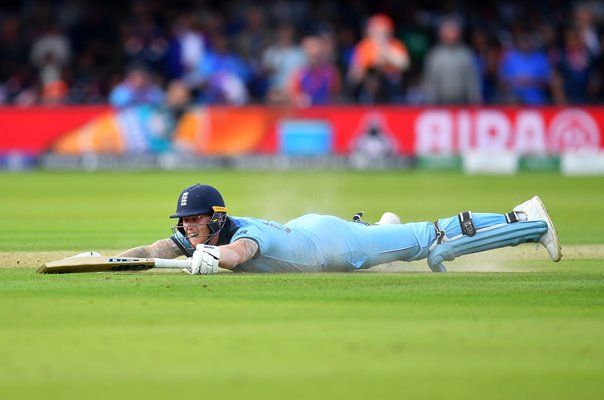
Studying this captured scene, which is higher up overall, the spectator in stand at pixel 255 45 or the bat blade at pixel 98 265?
the spectator in stand at pixel 255 45

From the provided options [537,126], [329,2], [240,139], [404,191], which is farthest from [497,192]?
[329,2]

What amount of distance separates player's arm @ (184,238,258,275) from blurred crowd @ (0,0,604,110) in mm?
14586

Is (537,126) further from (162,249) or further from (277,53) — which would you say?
(162,249)

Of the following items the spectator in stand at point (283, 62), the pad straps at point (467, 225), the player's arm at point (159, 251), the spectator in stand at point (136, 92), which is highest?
the spectator in stand at point (283, 62)

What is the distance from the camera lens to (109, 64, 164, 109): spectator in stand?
23047mm

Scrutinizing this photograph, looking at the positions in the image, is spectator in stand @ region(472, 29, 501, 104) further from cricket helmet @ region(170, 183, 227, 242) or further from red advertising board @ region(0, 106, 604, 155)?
cricket helmet @ region(170, 183, 227, 242)

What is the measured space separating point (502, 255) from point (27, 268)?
4211 millimetres

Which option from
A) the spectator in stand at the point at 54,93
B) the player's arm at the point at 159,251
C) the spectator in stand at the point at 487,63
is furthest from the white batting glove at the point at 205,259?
the spectator in stand at the point at 487,63

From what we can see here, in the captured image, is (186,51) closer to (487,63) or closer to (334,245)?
(487,63)

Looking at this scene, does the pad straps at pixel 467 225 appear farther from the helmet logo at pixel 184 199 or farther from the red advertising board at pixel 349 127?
the red advertising board at pixel 349 127

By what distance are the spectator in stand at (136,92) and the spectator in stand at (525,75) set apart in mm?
6503

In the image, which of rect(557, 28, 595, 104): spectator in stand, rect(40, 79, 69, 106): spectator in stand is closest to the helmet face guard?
rect(40, 79, 69, 106): spectator in stand

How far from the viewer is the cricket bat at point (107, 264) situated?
8.38m

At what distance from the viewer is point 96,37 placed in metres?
24.6
